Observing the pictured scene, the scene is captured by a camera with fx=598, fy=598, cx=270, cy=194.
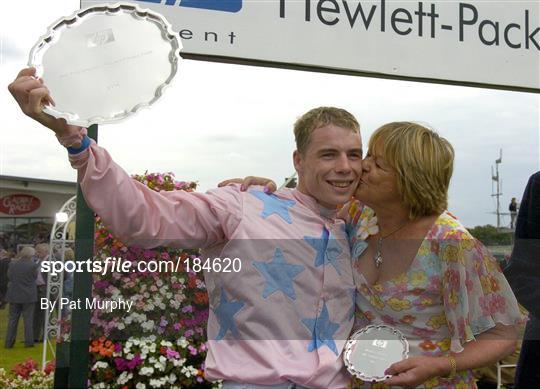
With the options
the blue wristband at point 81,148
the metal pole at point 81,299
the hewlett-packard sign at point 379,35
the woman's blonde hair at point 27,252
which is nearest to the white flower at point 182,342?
the metal pole at point 81,299

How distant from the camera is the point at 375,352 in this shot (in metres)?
1.76

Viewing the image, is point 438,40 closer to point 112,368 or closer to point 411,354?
point 411,354

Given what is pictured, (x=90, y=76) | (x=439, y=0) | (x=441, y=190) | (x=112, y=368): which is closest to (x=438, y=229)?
(x=441, y=190)

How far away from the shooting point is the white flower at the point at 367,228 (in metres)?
1.97

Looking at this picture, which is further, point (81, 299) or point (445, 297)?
point (81, 299)

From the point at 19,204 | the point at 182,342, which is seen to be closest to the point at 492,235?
the point at 182,342

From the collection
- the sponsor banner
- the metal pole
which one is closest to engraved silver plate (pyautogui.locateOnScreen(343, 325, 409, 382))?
the metal pole

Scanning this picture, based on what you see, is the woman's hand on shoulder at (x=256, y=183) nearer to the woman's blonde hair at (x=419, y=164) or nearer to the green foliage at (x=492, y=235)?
the woman's blonde hair at (x=419, y=164)

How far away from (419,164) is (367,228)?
299mm

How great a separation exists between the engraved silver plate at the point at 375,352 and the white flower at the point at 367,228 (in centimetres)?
31

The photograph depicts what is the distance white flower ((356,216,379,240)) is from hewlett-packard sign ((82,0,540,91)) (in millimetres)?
1055

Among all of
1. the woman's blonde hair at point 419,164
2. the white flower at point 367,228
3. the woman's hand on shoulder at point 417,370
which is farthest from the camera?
the white flower at point 367,228

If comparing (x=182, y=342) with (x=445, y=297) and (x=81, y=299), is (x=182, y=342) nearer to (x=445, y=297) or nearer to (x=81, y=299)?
(x=81, y=299)

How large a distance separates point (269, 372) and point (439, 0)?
2141mm
